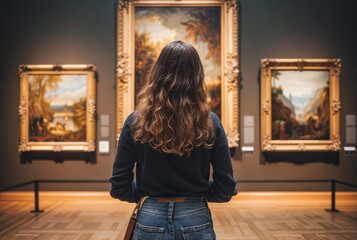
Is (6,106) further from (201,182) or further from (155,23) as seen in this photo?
(201,182)

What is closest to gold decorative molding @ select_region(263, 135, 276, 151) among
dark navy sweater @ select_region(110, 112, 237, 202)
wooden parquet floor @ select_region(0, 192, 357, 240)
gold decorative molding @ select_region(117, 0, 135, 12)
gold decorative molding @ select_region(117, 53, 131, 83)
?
wooden parquet floor @ select_region(0, 192, 357, 240)

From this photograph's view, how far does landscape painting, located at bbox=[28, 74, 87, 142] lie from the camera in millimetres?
11383

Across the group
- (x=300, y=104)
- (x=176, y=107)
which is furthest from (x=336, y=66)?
(x=176, y=107)

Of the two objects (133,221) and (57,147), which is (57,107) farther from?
(133,221)

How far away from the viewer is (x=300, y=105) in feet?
37.5

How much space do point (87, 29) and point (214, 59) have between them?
360 centimetres

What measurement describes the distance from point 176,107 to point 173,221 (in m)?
0.66

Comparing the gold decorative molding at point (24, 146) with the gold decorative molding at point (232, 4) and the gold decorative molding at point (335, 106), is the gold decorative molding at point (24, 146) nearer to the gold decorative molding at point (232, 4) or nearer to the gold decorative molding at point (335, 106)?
the gold decorative molding at point (232, 4)

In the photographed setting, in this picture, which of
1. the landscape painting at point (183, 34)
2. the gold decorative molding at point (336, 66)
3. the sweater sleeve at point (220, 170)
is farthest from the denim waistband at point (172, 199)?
the gold decorative molding at point (336, 66)

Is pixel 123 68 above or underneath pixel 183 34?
underneath

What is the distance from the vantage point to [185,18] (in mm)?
11430

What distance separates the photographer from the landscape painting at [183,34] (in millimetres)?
11352

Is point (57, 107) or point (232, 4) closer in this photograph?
point (232, 4)

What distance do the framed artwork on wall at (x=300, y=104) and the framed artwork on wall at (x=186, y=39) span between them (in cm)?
90
